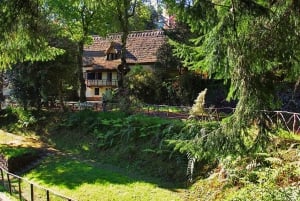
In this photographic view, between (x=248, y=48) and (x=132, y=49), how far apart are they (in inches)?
1305

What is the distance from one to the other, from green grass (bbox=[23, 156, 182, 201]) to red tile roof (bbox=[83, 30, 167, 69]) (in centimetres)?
1799

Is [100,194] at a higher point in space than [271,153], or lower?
lower

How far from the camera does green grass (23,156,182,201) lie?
563 inches

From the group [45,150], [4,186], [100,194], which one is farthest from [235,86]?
[45,150]

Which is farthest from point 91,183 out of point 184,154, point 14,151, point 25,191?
point 14,151

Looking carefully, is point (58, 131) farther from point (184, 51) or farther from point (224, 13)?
point (224, 13)

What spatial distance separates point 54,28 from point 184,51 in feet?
58.8

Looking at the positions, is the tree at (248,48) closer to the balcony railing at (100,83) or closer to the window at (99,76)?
the balcony railing at (100,83)

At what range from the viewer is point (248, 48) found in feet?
24.0

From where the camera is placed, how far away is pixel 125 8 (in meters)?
27.6

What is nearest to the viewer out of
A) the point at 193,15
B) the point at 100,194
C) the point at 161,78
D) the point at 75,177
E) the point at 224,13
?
the point at 193,15

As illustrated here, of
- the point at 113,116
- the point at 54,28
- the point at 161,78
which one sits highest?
the point at 54,28

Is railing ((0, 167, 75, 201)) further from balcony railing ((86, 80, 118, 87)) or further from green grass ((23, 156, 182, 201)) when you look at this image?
balcony railing ((86, 80, 118, 87))

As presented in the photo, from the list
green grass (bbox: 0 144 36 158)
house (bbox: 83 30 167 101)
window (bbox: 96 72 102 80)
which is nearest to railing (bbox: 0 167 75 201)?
green grass (bbox: 0 144 36 158)
